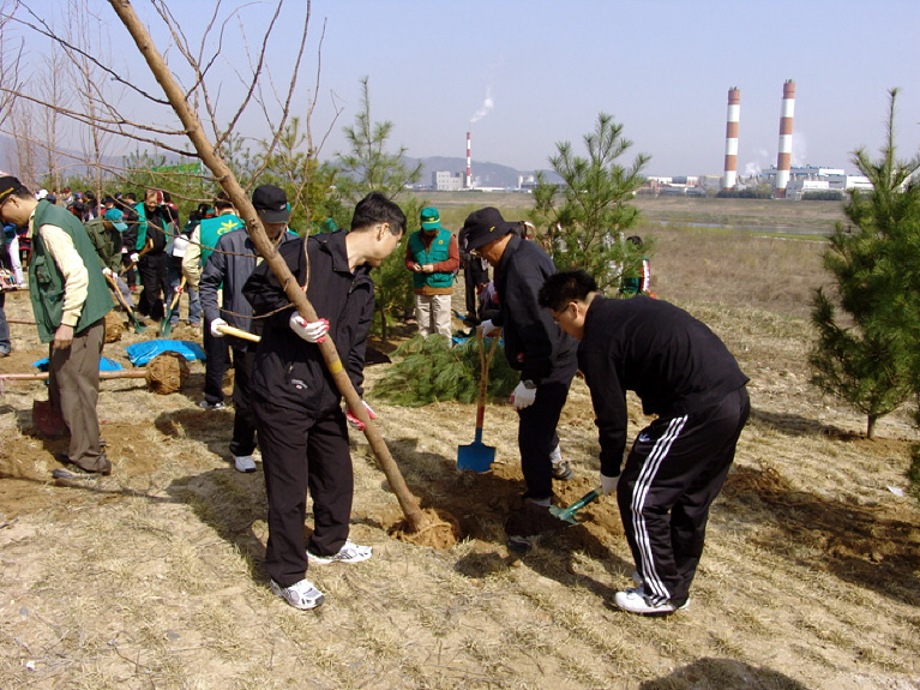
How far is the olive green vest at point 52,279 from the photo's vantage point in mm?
4602

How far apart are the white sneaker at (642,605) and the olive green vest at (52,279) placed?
11.6 feet

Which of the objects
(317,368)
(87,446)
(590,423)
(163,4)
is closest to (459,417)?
(590,423)

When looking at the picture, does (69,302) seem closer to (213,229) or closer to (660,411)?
(213,229)

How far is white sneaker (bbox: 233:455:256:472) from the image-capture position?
519 cm

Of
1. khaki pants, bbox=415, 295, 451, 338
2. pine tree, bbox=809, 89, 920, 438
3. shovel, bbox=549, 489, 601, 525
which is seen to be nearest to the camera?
shovel, bbox=549, 489, 601, 525

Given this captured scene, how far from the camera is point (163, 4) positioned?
2.65 meters

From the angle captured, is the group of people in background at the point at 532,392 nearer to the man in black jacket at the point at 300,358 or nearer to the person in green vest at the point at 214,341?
the man in black jacket at the point at 300,358

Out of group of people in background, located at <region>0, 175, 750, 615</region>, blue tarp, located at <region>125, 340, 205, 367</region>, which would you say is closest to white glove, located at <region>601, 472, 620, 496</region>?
group of people in background, located at <region>0, 175, 750, 615</region>

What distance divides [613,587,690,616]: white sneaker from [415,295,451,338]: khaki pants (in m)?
5.36

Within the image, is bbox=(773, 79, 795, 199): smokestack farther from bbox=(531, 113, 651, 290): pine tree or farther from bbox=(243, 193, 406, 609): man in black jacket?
bbox=(243, 193, 406, 609): man in black jacket

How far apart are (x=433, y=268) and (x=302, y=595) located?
5.52 metres

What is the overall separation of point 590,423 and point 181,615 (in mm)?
4194

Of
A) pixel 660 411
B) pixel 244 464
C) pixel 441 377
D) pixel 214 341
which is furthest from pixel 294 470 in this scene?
pixel 441 377

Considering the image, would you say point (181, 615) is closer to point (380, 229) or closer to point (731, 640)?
point (380, 229)
